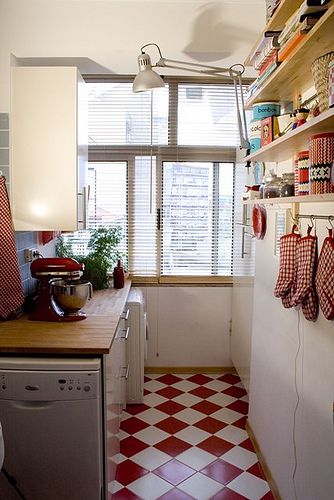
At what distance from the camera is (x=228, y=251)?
12.4ft

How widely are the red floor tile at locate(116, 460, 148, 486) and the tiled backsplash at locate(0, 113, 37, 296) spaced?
116 centimetres

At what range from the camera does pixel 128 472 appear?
95.3 inches

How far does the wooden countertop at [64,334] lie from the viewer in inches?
74.1

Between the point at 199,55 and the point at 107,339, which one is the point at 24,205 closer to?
the point at 107,339

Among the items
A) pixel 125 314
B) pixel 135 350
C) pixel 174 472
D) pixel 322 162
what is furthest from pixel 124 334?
pixel 322 162

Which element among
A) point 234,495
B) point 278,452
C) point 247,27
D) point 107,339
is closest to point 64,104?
point 247,27

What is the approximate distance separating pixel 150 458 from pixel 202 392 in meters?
0.95

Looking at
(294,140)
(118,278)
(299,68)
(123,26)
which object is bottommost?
(118,278)

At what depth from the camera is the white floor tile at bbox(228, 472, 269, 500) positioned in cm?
223

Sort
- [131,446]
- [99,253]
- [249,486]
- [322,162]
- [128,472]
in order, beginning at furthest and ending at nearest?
[99,253], [131,446], [128,472], [249,486], [322,162]

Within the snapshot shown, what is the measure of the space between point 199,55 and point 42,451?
2177mm

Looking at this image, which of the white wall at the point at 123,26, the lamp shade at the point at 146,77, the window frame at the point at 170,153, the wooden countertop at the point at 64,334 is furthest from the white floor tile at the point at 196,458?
the white wall at the point at 123,26

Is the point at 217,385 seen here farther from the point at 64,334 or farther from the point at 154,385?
the point at 64,334

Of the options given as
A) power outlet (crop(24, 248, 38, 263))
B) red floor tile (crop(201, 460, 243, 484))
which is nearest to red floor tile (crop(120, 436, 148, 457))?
red floor tile (crop(201, 460, 243, 484))
